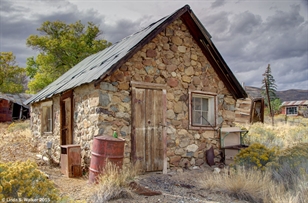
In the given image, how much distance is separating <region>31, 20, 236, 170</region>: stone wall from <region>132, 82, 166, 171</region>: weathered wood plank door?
20 cm

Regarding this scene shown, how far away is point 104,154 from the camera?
260 inches

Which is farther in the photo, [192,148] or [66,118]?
[66,118]

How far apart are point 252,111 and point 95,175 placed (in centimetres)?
1470

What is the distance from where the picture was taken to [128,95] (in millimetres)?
7918

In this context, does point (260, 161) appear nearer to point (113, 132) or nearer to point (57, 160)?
point (113, 132)

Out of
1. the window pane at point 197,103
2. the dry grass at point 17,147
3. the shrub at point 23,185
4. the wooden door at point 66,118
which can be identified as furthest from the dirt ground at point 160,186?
the window pane at point 197,103

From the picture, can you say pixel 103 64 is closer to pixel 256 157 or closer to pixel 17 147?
pixel 256 157

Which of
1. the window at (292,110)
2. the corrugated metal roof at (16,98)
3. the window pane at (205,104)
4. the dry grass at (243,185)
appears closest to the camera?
the dry grass at (243,185)

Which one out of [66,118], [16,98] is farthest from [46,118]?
[16,98]

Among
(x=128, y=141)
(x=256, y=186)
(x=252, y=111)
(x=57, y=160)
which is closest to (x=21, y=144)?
(x=57, y=160)

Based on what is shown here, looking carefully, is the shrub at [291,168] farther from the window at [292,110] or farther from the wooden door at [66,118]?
the window at [292,110]

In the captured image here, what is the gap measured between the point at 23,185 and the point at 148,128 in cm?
458

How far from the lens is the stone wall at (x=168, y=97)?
25.0 feet

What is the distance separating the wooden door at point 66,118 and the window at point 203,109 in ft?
11.7
